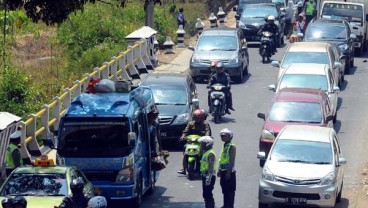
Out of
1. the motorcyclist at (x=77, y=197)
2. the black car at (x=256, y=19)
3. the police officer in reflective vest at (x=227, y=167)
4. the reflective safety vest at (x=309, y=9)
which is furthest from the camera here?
the reflective safety vest at (x=309, y=9)

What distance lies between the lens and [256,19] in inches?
1815

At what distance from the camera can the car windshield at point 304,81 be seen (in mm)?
30344

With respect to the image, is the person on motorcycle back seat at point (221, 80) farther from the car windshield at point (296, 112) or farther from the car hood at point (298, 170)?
the car hood at point (298, 170)

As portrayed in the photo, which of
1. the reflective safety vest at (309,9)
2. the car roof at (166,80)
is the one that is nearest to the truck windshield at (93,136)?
the car roof at (166,80)

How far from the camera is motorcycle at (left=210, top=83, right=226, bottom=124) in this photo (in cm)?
3023

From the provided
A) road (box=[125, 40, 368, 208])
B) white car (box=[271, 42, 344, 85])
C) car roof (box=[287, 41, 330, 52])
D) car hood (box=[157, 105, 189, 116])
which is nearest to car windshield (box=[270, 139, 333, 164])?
road (box=[125, 40, 368, 208])

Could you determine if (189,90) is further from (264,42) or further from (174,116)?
(264,42)

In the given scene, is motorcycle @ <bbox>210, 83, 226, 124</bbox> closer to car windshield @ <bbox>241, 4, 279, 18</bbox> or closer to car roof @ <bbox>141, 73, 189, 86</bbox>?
car roof @ <bbox>141, 73, 189, 86</bbox>

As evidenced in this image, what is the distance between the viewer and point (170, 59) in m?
41.7

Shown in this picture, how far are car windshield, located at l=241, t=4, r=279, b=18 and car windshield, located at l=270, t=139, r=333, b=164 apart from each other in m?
24.5

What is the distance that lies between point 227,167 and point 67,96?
8901mm

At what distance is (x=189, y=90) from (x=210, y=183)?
28.8 feet

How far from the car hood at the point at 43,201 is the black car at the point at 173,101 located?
885 cm

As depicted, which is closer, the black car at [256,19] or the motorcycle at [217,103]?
the motorcycle at [217,103]
